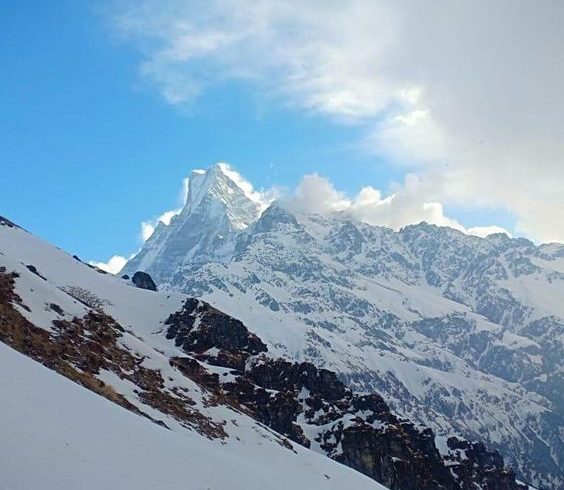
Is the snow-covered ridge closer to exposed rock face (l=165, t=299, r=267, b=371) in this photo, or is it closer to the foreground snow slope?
the foreground snow slope

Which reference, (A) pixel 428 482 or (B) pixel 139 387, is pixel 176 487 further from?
(A) pixel 428 482

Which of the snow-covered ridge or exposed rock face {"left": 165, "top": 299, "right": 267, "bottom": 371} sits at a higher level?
exposed rock face {"left": 165, "top": 299, "right": 267, "bottom": 371}

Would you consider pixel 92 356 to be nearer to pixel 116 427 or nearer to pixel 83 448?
pixel 116 427

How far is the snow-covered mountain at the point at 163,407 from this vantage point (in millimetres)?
24203

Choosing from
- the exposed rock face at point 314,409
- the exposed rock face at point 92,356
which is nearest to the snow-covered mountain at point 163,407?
the exposed rock face at point 92,356

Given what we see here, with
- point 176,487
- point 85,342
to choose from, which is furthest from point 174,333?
point 176,487

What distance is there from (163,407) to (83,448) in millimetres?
42018

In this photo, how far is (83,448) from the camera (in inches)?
941

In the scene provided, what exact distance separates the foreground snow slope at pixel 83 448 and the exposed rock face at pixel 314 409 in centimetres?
8317

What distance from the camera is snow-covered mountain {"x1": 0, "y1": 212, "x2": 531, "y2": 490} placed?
24203 mm

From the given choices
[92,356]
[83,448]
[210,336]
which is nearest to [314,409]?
[210,336]

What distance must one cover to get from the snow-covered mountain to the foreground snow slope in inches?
3.3

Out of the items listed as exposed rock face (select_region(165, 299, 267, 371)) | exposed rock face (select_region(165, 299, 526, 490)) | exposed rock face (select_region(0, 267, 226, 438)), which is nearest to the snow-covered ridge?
exposed rock face (select_region(0, 267, 226, 438))

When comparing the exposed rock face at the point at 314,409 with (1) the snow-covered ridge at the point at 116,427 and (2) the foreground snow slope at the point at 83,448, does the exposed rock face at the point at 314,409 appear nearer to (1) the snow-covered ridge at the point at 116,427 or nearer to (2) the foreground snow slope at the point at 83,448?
(1) the snow-covered ridge at the point at 116,427
